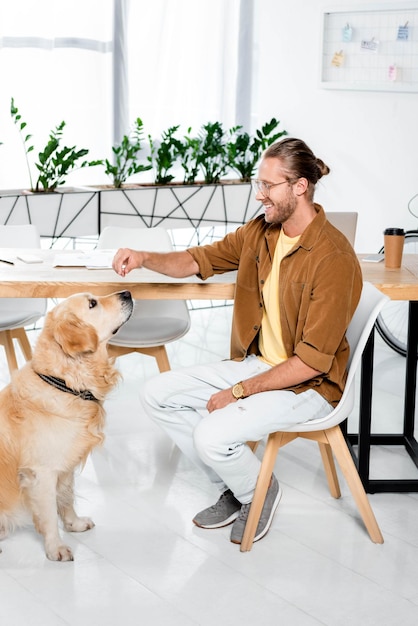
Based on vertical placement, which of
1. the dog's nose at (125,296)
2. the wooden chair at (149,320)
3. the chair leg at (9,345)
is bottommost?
the chair leg at (9,345)

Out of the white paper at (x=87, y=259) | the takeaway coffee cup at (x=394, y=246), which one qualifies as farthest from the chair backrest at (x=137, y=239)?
the takeaway coffee cup at (x=394, y=246)

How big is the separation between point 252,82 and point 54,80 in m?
1.67

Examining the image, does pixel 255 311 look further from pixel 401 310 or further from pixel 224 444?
pixel 401 310

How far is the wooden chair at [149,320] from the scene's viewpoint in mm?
3207

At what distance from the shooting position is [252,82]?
Result: 21.6 feet

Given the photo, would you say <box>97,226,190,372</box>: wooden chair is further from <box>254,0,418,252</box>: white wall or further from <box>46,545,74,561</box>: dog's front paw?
<box>254,0,418,252</box>: white wall

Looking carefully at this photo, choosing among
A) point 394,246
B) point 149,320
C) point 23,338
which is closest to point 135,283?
point 149,320

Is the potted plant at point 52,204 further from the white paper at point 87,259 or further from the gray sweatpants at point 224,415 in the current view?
the gray sweatpants at point 224,415

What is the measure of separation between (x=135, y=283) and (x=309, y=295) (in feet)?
2.05

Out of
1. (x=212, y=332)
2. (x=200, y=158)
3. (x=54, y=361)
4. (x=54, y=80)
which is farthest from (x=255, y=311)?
(x=54, y=80)

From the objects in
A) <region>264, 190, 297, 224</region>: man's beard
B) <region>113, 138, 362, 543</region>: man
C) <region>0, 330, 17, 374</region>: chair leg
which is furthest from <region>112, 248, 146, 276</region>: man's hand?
<region>0, 330, 17, 374</region>: chair leg

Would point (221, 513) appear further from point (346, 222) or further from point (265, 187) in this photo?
point (346, 222)

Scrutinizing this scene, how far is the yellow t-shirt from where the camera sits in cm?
248

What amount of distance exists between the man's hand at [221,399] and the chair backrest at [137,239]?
4.06 ft
